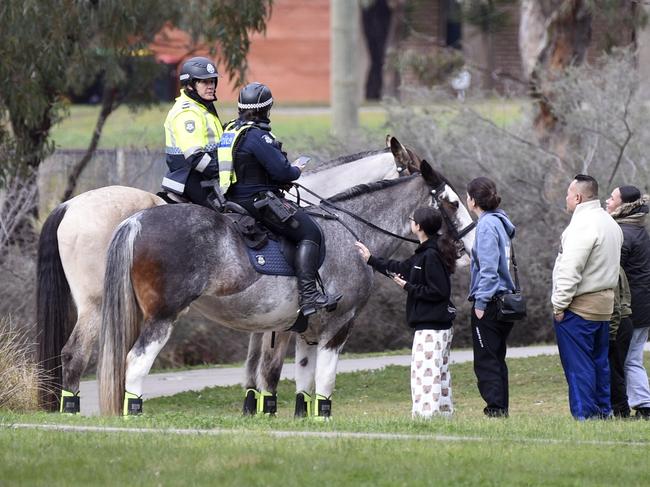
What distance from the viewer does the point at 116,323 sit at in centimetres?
1046

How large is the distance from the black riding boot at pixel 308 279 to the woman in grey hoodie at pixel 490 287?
1230mm

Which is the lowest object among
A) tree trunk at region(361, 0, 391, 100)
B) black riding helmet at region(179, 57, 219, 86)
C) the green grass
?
black riding helmet at region(179, 57, 219, 86)

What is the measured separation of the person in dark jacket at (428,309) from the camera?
35.6ft

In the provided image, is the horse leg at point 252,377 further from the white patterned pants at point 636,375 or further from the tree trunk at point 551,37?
the tree trunk at point 551,37

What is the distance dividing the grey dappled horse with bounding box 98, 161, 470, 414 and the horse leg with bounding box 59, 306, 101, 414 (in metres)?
1.26

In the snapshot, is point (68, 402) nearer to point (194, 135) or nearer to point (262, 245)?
point (262, 245)

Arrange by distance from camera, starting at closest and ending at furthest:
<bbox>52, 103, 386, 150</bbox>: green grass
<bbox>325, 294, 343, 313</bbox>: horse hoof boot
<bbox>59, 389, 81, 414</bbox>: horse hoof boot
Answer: <bbox>325, 294, 343, 313</bbox>: horse hoof boot
<bbox>59, 389, 81, 414</bbox>: horse hoof boot
<bbox>52, 103, 386, 150</bbox>: green grass

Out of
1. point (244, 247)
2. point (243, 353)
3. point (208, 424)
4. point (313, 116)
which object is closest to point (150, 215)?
point (244, 247)

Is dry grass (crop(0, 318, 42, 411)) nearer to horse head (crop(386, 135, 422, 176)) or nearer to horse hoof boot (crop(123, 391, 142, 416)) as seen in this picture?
horse hoof boot (crop(123, 391, 142, 416))

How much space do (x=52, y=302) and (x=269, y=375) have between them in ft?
6.61

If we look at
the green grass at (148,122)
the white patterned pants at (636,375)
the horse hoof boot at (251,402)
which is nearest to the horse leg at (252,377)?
the horse hoof boot at (251,402)

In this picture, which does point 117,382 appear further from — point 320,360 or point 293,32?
point 293,32

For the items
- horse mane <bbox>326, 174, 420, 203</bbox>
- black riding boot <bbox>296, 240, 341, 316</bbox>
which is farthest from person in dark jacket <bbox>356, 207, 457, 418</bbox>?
horse mane <bbox>326, 174, 420, 203</bbox>

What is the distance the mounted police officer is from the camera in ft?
35.7
